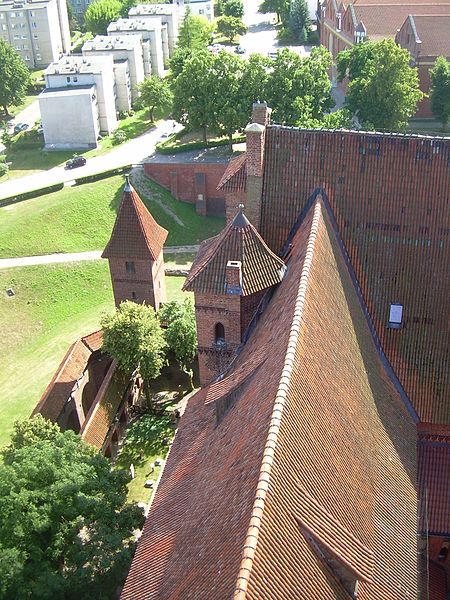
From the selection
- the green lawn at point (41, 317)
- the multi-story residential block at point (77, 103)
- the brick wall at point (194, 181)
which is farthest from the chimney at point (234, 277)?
the multi-story residential block at point (77, 103)

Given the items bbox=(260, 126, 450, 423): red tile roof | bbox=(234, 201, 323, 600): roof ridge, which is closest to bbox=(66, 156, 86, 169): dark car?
bbox=(260, 126, 450, 423): red tile roof

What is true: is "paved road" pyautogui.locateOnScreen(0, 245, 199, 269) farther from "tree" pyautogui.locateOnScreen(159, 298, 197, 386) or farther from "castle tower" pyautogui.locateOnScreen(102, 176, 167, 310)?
"tree" pyautogui.locateOnScreen(159, 298, 197, 386)

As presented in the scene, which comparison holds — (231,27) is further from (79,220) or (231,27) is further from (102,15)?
(79,220)

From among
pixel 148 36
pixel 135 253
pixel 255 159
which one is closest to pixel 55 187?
pixel 135 253

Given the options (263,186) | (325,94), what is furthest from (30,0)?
(263,186)

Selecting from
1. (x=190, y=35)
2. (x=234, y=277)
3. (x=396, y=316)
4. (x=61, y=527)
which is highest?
(x=190, y=35)

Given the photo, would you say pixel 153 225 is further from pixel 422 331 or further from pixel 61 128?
pixel 61 128

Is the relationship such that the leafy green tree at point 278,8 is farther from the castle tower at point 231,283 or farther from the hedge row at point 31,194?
the castle tower at point 231,283

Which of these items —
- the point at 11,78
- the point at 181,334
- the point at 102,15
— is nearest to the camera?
the point at 181,334
